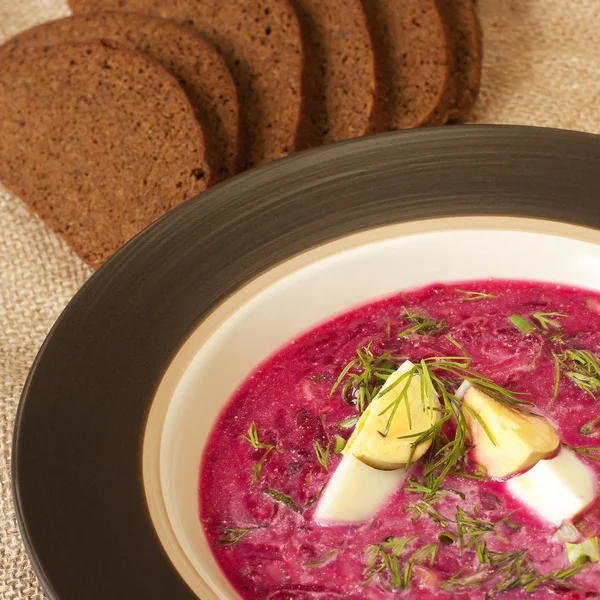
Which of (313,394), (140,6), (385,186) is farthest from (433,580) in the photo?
(140,6)

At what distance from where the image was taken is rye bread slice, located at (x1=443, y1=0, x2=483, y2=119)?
13.5ft

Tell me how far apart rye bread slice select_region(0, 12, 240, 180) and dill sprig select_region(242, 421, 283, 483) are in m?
1.45

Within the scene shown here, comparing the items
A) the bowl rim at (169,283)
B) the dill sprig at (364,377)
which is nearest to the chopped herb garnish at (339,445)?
the dill sprig at (364,377)

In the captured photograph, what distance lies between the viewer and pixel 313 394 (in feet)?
8.55

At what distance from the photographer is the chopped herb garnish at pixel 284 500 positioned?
7.53ft

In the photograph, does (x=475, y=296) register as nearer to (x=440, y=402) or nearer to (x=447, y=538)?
(x=440, y=402)

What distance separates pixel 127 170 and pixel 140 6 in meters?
1.10

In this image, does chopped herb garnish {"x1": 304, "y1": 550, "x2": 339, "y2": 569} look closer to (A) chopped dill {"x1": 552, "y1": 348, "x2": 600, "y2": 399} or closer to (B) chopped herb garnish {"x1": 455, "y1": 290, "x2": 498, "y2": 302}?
(A) chopped dill {"x1": 552, "y1": 348, "x2": 600, "y2": 399}

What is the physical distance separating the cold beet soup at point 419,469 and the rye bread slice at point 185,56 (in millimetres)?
1412

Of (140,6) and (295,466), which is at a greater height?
(140,6)

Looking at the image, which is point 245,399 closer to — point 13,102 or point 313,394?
point 313,394

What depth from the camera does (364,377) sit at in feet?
8.25

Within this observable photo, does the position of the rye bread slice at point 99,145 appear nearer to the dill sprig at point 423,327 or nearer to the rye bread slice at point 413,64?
the rye bread slice at point 413,64

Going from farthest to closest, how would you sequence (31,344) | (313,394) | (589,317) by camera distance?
(31,344) < (589,317) < (313,394)
